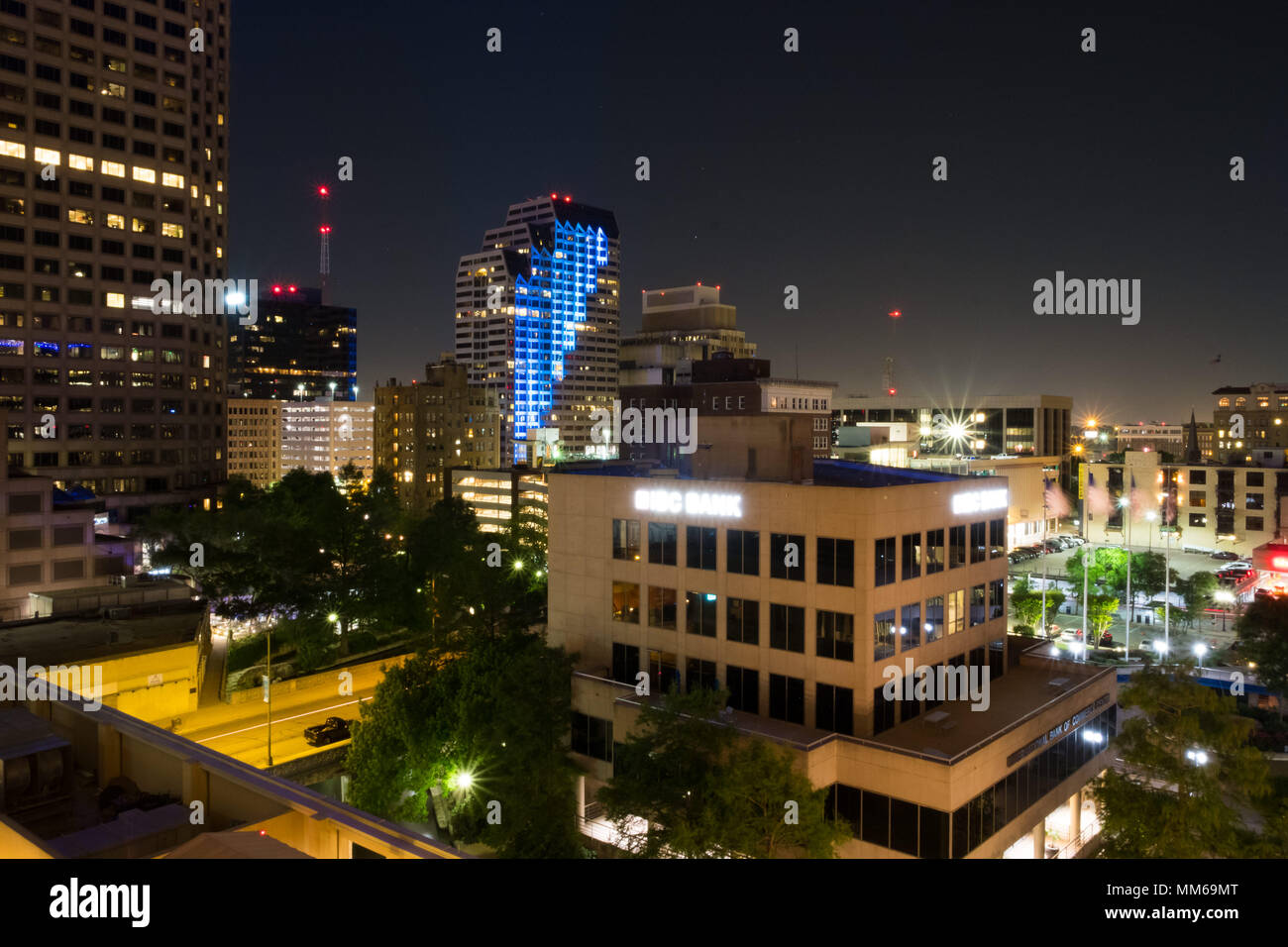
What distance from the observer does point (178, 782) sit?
467 inches

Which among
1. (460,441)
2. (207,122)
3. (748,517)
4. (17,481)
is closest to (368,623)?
(17,481)

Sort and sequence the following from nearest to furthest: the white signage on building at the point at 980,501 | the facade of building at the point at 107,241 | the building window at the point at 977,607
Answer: the white signage on building at the point at 980,501 → the building window at the point at 977,607 → the facade of building at the point at 107,241

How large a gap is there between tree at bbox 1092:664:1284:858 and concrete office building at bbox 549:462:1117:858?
5.28m

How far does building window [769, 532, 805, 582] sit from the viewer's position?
31.7 m

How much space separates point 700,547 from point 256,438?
181 metres

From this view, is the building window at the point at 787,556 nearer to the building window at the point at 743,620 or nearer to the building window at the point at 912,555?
the building window at the point at 743,620

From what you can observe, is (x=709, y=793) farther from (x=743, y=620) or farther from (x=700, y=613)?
(x=700, y=613)

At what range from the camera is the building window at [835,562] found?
30578 mm

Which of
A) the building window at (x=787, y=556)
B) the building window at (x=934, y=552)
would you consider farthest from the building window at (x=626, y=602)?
the building window at (x=934, y=552)

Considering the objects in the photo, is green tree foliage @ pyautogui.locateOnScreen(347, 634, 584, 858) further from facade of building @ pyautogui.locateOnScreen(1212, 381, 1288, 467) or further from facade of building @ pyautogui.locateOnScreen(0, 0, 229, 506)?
facade of building @ pyautogui.locateOnScreen(1212, 381, 1288, 467)

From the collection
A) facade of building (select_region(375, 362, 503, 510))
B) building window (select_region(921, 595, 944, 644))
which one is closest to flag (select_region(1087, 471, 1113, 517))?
building window (select_region(921, 595, 944, 644))

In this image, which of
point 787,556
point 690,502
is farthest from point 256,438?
point 787,556

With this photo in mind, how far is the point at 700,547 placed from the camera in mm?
34469

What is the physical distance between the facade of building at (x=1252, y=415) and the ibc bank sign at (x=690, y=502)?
6408 inches
